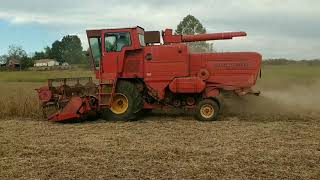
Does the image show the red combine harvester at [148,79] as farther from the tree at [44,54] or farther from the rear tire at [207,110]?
the tree at [44,54]

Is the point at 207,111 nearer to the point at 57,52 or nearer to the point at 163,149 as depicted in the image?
the point at 163,149

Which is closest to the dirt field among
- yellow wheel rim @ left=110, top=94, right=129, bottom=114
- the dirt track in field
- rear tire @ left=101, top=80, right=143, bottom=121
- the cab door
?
the dirt track in field

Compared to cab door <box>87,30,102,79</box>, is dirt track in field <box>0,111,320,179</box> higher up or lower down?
lower down

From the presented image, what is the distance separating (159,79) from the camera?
14.2 metres

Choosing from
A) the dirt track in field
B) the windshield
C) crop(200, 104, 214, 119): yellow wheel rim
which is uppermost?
the windshield

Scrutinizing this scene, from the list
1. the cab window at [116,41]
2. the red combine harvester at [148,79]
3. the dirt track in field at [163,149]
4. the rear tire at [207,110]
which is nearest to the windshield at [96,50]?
the red combine harvester at [148,79]

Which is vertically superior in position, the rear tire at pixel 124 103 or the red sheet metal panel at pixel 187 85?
the red sheet metal panel at pixel 187 85

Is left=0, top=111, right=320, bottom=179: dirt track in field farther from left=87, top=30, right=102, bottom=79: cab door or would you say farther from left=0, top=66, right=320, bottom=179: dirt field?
left=87, top=30, right=102, bottom=79: cab door

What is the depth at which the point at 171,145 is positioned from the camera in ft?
32.1

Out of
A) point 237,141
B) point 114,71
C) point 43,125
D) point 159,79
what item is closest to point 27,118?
point 43,125

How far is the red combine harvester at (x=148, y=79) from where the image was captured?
13.9 metres

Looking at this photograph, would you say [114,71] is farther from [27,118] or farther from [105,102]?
[27,118]

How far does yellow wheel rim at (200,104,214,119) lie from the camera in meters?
13.7

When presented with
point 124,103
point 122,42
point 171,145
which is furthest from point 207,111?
point 171,145
